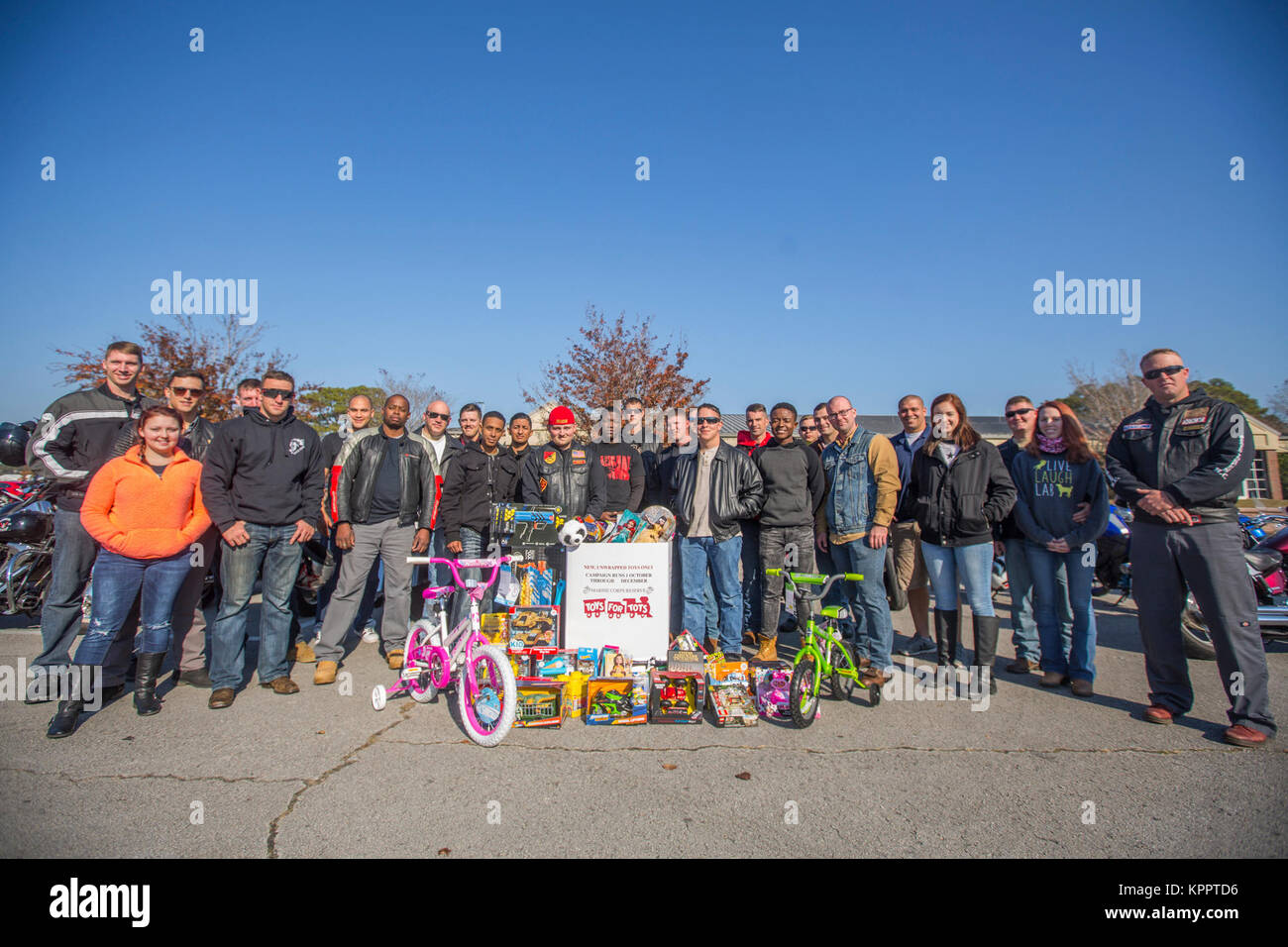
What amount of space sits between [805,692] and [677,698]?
925mm

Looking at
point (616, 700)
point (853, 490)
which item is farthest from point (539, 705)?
point (853, 490)

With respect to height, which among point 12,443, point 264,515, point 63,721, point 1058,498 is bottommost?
point 63,721

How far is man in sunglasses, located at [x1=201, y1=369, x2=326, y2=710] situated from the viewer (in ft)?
16.6

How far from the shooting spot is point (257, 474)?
5.20m

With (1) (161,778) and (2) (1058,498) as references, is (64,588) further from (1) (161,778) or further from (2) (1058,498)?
(2) (1058,498)

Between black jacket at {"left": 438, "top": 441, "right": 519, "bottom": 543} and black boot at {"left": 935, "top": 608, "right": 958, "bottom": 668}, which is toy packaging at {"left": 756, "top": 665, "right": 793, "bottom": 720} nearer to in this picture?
black boot at {"left": 935, "top": 608, "right": 958, "bottom": 668}

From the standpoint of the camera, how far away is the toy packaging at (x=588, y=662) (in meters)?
5.07

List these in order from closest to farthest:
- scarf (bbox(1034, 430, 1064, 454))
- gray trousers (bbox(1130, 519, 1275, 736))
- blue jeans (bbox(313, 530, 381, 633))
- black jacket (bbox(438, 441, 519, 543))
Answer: gray trousers (bbox(1130, 519, 1275, 736)), scarf (bbox(1034, 430, 1064, 454)), black jacket (bbox(438, 441, 519, 543)), blue jeans (bbox(313, 530, 381, 633))

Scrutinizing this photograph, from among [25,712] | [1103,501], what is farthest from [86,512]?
[1103,501]

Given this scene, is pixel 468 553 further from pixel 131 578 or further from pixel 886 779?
pixel 886 779

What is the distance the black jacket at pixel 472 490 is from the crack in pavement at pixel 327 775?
190cm

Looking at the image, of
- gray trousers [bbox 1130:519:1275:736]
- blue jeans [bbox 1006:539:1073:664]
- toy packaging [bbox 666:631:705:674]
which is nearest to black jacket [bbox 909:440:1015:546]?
blue jeans [bbox 1006:539:1073:664]

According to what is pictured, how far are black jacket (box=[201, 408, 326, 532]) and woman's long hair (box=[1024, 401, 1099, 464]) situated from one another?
632cm
